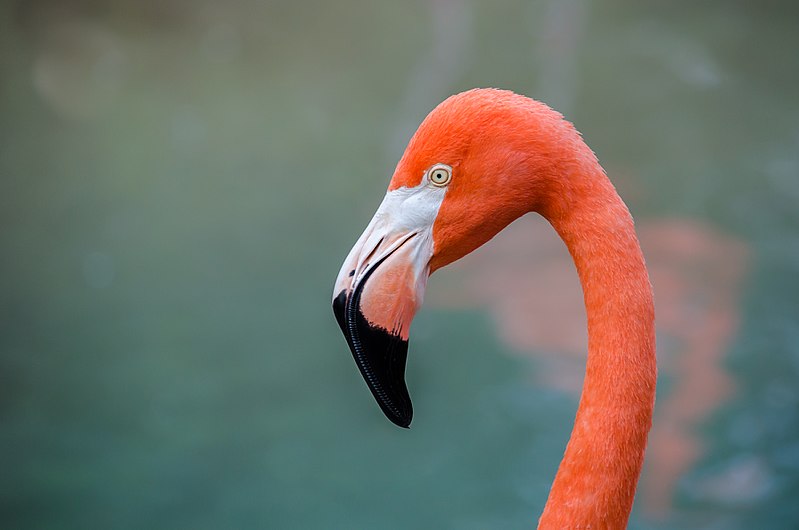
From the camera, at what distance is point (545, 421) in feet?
10.8

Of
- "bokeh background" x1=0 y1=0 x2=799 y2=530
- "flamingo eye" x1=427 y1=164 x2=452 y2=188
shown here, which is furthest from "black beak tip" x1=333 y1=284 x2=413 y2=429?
"bokeh background" x1=0 y1=0 x2=799 y2=530

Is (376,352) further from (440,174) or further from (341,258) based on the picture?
(341,258)

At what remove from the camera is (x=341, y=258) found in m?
3.41

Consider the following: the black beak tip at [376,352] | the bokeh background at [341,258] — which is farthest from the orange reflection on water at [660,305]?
the black beak tip at [376,352]

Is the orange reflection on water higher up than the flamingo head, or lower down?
higher up

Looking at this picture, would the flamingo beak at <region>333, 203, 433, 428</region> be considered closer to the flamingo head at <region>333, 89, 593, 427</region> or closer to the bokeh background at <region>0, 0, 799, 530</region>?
the flamingo head at <region>333, 89, 593, 427</region>

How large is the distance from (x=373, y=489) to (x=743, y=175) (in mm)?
2029

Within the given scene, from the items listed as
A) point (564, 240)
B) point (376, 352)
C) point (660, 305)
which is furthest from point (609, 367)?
point (660, 305)

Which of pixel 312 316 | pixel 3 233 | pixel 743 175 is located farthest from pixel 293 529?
pixel 743 175

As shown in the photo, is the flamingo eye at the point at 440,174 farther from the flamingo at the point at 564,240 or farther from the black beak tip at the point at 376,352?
the black beak tip at the point at 376,352

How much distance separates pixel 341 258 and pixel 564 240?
229 cm

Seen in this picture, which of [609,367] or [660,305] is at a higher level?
[660,305]

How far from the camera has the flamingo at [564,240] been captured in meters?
1.14

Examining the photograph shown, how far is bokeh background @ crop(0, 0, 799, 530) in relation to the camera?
Answer: 3.20 m
